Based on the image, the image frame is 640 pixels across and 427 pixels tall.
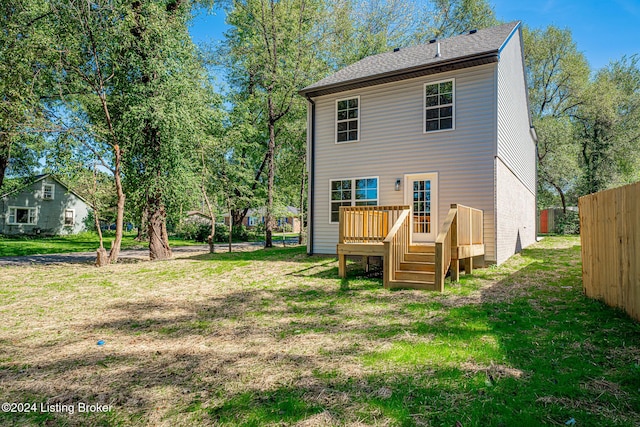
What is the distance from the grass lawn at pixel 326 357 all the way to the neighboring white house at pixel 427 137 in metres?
3.42

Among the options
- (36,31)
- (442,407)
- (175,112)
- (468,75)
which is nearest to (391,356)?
(442,407)

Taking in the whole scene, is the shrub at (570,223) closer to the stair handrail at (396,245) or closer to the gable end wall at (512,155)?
the gable end wall at (512,155)

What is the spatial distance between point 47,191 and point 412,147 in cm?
3118

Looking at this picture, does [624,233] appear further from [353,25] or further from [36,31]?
[353,25]

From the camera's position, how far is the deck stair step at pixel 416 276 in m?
6.64

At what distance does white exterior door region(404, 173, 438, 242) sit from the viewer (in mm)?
9836

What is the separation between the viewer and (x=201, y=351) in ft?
12.5

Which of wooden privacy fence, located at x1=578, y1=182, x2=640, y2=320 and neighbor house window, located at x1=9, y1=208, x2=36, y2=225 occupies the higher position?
neighbor house window, located at x1=9, y1=208, x2=36, y2=225

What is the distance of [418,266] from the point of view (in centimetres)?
723

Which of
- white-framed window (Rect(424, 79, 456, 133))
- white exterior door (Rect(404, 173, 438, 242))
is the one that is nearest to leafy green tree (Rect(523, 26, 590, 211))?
white-framed window (Rect(424, 79, 456, 133))

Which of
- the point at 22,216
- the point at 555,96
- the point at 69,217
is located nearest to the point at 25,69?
the point at 22,216

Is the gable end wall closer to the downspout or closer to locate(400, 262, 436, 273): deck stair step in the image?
locate(400, 262, 436, 273): deck stair step

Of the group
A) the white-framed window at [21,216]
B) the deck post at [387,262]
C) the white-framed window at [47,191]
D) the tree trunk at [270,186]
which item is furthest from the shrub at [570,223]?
the white-framed window at [21,216]

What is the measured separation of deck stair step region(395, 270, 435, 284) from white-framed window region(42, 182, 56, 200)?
32.4 m
